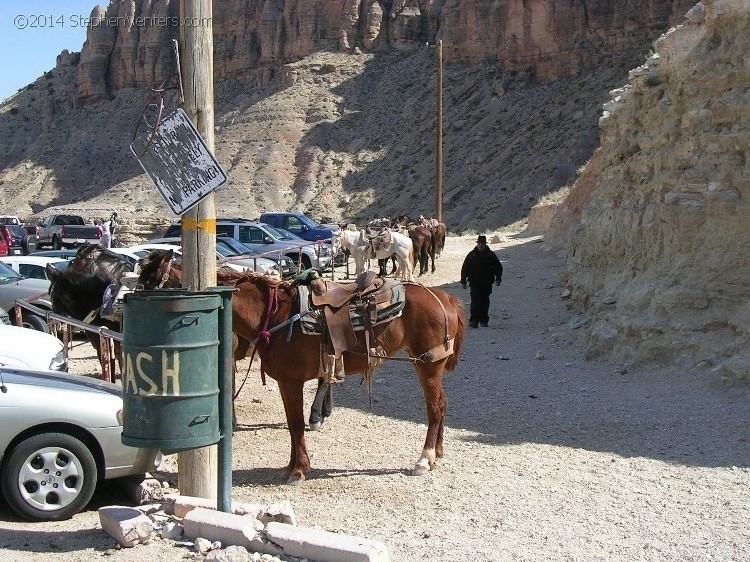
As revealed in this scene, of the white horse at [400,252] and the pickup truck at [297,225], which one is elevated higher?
the pickup truck at [297,225]

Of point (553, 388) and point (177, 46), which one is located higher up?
point (177, 46)

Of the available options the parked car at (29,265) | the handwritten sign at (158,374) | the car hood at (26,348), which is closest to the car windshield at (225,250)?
the parked car at (29,265)

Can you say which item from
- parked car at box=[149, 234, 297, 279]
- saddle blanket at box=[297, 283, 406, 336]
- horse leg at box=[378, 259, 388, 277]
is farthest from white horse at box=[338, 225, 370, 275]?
saddle blanket at box=[297, 283, 406, 336]

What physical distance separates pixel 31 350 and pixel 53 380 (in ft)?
9.57

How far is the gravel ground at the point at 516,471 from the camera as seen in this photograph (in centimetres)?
617

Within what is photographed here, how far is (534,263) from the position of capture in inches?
1088

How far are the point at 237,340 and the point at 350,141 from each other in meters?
70.1

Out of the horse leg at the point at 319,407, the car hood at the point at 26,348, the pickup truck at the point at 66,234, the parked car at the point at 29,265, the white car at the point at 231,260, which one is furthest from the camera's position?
the pickup truck at the point at 66,234

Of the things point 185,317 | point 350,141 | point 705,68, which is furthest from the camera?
point 350,141

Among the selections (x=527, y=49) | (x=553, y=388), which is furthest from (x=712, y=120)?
(x=527, y=49)

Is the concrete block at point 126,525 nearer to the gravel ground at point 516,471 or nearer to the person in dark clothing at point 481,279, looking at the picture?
the gravel ground at point 516,471

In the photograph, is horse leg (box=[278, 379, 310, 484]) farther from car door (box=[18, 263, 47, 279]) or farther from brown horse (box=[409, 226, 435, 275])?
brown horse (box=[409, 226, 435, 275])

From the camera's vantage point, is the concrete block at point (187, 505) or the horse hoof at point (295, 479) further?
the horse hoof at point (295, 479)

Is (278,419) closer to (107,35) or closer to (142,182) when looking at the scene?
(142,182)
